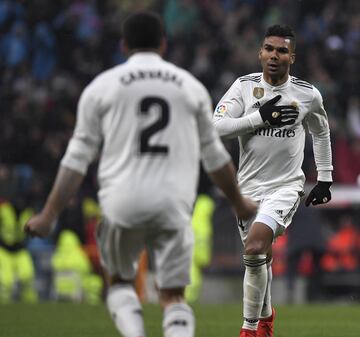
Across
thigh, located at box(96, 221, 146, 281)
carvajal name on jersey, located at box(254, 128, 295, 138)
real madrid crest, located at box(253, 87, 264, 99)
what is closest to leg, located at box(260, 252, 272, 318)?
carvajal name on jersey, located at box(254, 128, 295, 138)

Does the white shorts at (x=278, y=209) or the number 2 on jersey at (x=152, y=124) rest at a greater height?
the number 2 on jersey at (x=152, y=124)

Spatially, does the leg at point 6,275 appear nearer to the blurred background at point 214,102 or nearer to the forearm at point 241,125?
the blurred background at point 214,102

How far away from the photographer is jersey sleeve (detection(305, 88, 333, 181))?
9.42 meters

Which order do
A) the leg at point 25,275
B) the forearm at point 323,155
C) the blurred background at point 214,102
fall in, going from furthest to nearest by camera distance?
the leg at point 25,275, the blurred background at point 214,102, the forearm at point 323,155

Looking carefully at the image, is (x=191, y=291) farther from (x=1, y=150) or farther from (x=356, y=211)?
(x=1, y=150)

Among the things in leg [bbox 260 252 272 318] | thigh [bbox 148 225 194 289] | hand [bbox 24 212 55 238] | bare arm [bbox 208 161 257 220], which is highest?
bare arm [bbox 208 161 257 220]

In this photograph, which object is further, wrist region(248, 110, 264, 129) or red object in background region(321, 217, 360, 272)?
red object in background region(321, 217, 360, 272)

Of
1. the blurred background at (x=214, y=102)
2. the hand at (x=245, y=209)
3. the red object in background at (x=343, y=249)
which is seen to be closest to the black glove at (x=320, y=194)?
the hand at (x=245, y=209)

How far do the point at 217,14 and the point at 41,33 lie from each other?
3178mm

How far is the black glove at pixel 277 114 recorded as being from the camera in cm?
893

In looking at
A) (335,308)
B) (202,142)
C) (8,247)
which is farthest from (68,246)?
(202,142)

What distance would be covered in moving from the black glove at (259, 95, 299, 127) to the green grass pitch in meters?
2.38

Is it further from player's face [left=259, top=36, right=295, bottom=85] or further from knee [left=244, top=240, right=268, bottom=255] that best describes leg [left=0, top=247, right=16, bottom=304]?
knee [left=244, top=240, right=268, bottom=255]

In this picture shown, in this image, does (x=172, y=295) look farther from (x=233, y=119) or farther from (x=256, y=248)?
(x=233, y=119)
